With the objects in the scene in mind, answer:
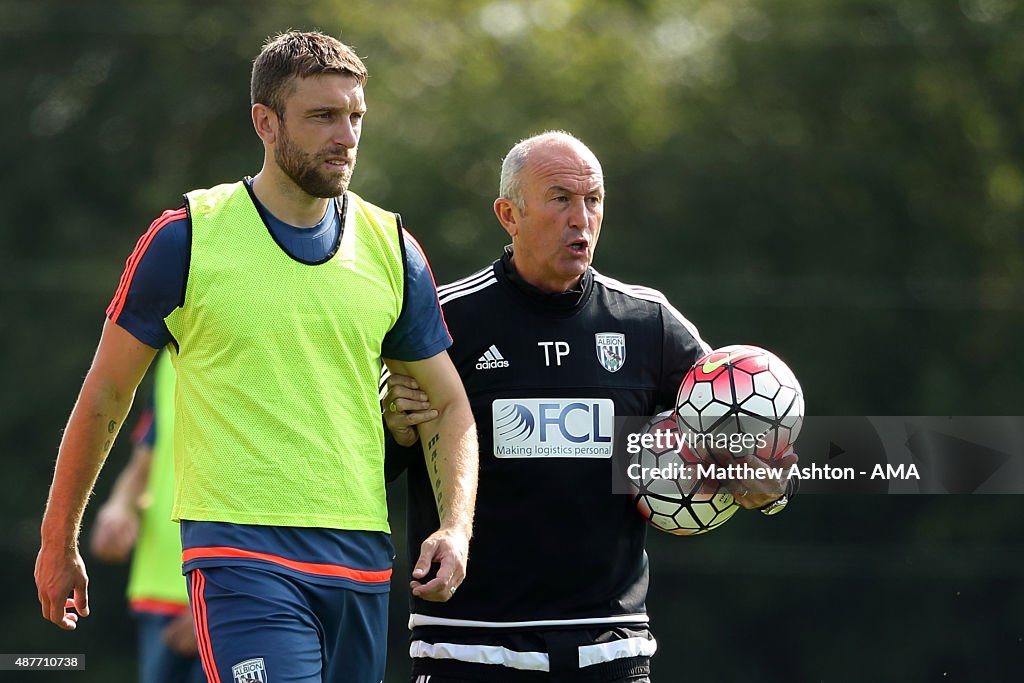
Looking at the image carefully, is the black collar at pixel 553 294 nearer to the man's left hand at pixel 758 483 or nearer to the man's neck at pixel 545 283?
the man's neck at pixel 545 283

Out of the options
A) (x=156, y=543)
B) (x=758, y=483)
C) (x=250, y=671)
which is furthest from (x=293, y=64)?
(x=156, y=543)

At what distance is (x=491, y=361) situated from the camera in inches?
199

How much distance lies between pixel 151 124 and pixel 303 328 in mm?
9419

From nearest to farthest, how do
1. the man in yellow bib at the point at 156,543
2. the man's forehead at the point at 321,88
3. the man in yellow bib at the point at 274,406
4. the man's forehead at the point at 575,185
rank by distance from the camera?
the man in yellow bib at the point at 274,406 → the man's forehead at the point at 321,88 → the man's forehead at the point at 575,185 → the man in yellow bib at the point at 156,543

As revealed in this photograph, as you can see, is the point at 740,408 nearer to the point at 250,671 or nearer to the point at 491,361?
the point at 491,361

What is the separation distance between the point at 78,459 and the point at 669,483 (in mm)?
1852

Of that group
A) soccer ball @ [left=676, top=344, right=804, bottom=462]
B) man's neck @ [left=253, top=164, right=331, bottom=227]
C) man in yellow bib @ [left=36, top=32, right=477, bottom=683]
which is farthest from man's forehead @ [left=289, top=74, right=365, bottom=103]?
soccer ball @ [left=676, top=344, right=804, bottom=462]

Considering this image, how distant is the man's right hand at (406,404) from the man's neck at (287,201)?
568mm

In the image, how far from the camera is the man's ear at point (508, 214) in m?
5.24

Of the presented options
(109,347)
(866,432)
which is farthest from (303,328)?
(866,432)

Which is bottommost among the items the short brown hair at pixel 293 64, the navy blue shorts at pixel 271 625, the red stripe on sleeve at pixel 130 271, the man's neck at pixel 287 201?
the navy blue shorts at pixel 271 625

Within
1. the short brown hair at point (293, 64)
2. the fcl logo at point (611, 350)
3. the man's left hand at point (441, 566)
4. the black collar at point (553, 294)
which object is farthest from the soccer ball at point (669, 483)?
the short brown hair at point (293, 64)

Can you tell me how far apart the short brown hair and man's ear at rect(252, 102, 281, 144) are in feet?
0.04

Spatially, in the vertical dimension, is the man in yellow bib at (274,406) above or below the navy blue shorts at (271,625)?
above
